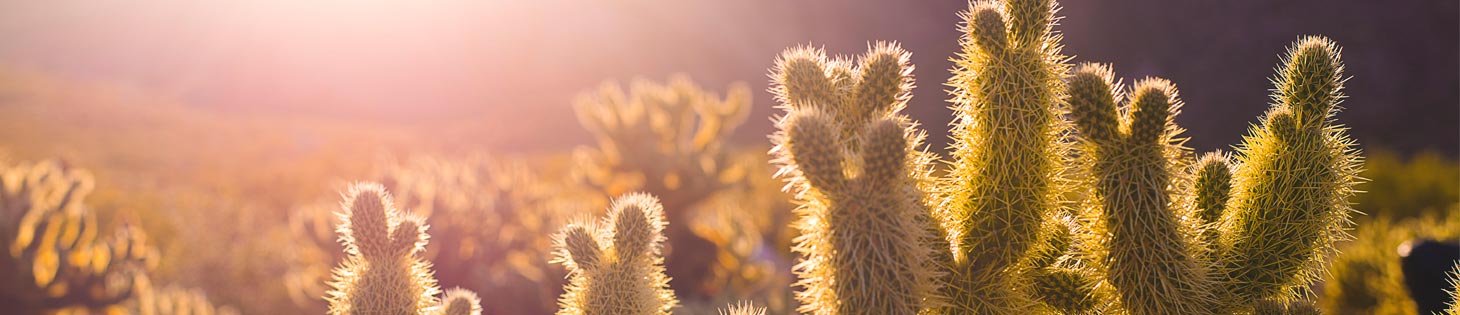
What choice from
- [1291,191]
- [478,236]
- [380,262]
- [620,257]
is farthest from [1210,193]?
[478,236]

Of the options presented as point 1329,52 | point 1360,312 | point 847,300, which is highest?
point 1360,312

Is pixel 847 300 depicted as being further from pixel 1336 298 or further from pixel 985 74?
pixel 1336 298

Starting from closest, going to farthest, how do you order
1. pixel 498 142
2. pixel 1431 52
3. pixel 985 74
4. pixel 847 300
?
pixel 847 300 < pixel 985 74 < pixel 1431 52 < pixel 498 142

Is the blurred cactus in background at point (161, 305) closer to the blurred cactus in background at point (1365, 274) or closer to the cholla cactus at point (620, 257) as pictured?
the cholla cactus at point (620, 257)

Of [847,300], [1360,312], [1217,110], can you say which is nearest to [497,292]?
[847,300]

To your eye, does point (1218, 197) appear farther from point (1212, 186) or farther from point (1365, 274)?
point (1365, 274)
